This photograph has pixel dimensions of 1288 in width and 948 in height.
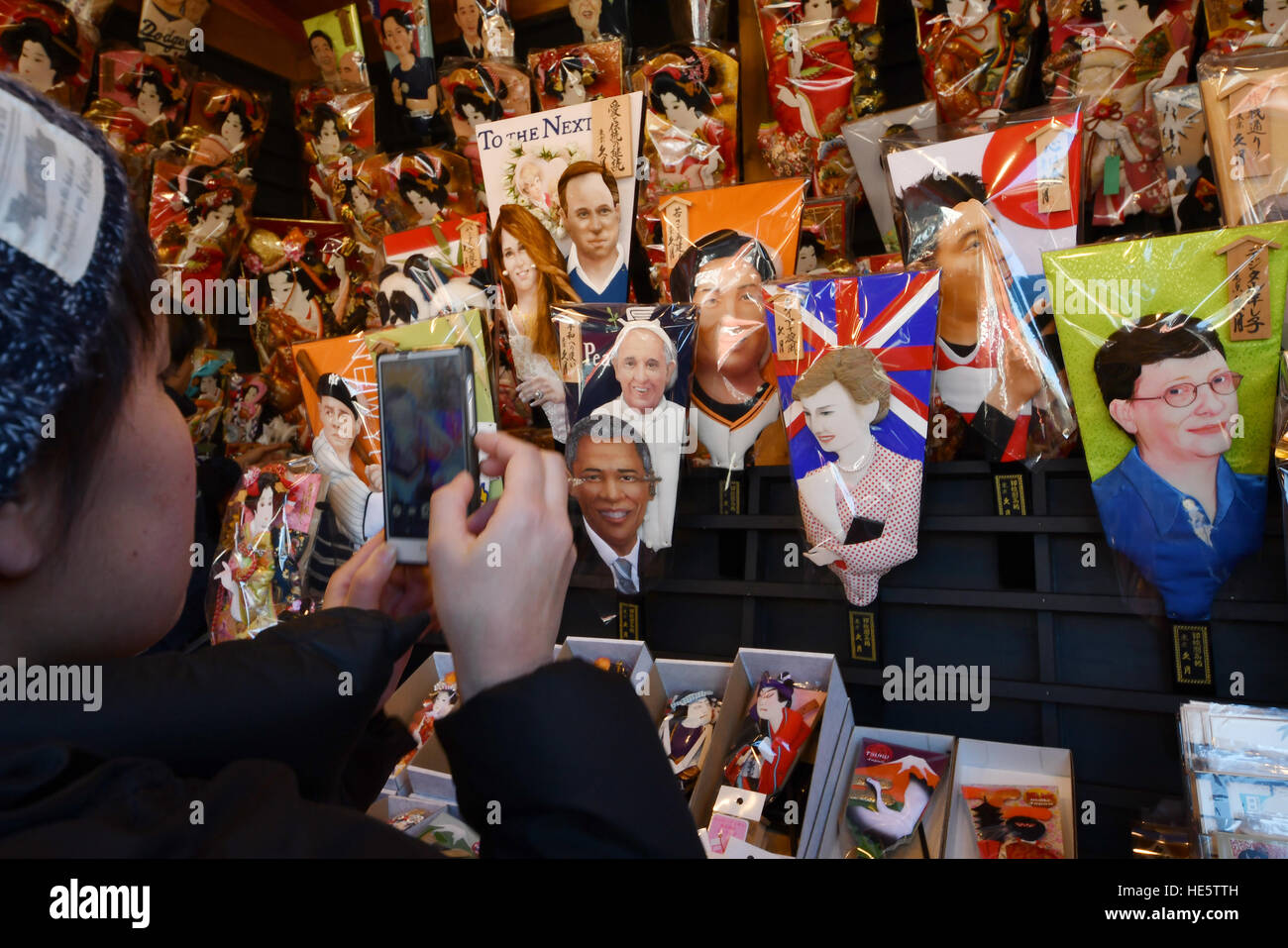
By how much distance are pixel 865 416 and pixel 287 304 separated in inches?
91.3

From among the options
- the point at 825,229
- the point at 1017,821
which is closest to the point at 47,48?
the point at 825,229

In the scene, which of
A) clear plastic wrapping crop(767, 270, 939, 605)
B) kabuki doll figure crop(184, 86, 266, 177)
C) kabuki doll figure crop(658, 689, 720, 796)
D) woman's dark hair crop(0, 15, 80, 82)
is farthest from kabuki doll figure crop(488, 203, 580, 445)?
woman's dark hair crop(0, 15, 80, 82)

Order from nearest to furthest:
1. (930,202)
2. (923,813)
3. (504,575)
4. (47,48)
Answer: (504,575) < (923,813) < (930,202) < (47,48)

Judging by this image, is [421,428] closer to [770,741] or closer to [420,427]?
[420,427]

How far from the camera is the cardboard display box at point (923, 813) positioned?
146 centimetres

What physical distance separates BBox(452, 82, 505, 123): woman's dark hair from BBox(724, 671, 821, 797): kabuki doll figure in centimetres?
202

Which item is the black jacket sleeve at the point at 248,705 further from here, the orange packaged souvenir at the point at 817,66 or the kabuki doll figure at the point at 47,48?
the kabuki doll figure at the point at 47,48

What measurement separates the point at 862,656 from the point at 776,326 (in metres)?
0.76

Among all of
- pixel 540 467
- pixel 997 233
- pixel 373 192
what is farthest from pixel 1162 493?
pixel 373 192

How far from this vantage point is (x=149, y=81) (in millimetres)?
2826

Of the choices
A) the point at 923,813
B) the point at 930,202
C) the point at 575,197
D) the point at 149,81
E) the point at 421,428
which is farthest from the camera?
the point at 149,81

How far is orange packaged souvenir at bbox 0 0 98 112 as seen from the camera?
2584 mm
